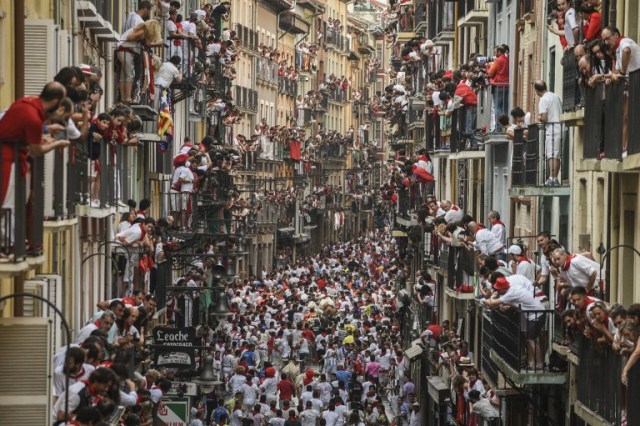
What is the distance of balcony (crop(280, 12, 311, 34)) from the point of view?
11321 centimetres

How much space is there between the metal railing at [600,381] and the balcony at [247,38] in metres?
66.6

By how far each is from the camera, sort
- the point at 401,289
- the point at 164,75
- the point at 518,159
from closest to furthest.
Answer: the point at 518,159, the point at 164,75, the point at 401,289

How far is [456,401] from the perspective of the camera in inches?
1823

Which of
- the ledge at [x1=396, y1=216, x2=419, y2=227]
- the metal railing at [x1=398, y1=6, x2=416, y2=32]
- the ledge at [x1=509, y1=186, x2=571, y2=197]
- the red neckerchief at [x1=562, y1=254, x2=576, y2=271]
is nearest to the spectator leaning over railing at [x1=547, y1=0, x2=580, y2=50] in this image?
the red neckerchief at [x1=562, y1=254, x2=576, y2=271]

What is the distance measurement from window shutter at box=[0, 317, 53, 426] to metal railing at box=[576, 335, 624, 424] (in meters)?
6.10

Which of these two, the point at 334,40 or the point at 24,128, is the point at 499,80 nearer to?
the point at 24,128

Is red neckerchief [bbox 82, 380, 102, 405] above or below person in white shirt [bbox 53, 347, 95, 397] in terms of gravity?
below

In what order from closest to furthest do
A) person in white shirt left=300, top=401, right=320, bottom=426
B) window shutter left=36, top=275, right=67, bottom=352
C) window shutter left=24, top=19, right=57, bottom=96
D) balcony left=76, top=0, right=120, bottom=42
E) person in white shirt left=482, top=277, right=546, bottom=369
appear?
window shutter left=24, top=19, right=57, bottom=96
window shutter left=36, top=275, right=67, bottom=352
person in white shirt left=482, top=277, right=546, bottom=369
balcony left=76, top=0, right=120, bottom=42
person in white shirt left=300, top=401, right=320, bottom=426

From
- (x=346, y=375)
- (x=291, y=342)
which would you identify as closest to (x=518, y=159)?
(x=346, y=375)

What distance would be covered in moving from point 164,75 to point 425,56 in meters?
26.0

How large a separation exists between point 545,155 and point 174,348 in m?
8.74

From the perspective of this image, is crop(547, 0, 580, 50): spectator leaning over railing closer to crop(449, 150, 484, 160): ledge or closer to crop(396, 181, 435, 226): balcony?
crop(449, 150, 484, 160): ledge

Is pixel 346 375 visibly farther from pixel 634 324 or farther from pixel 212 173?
pixel 634 324

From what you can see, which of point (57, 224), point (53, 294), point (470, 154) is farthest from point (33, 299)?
point (470, 154)
